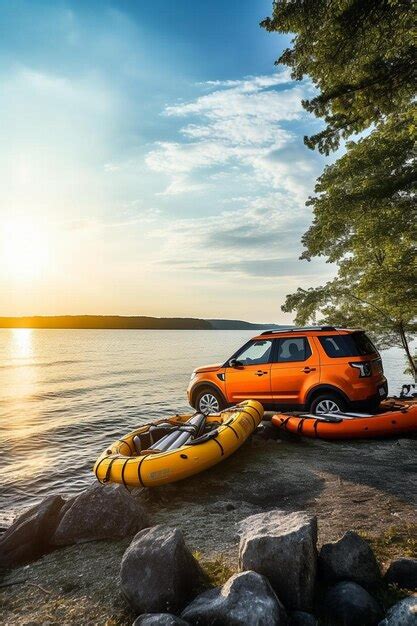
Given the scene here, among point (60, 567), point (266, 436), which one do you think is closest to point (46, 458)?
point (266, 436)

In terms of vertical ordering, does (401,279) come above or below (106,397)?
above

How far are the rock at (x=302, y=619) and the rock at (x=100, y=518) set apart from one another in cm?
288

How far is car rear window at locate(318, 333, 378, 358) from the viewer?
31.4 feet

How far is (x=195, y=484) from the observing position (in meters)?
7.52

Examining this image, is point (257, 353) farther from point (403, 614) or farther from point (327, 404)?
point (403, 614)

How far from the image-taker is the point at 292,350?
1056 cm

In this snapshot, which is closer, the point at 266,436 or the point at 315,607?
the point at 315,607

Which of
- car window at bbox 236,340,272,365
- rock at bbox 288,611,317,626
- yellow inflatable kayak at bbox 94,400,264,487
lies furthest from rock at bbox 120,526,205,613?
car window at bbox 236,340,272,365

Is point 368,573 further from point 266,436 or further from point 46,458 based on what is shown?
point 46,458

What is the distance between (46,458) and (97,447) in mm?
1750

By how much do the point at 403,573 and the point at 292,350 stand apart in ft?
23.0

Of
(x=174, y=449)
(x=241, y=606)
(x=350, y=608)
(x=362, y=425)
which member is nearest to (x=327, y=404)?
(x=362, y=425)

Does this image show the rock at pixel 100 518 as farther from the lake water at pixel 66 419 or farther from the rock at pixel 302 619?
the lake water at pixel 66 419

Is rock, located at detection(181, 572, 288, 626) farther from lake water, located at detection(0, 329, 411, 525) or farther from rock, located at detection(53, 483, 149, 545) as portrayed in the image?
lake water, located at detection(0, 329, 411, 525)
